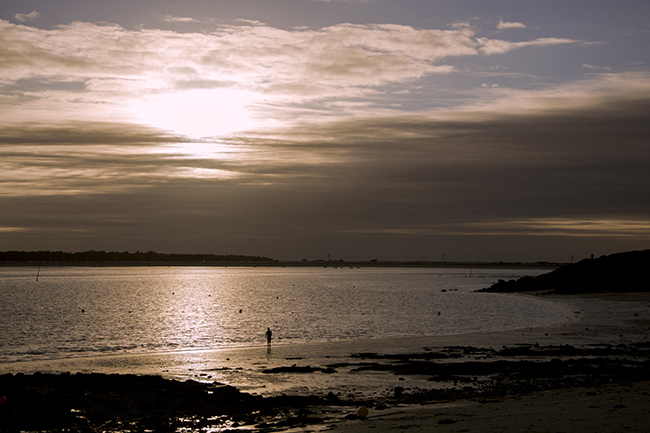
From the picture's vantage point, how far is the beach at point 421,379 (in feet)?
58.4

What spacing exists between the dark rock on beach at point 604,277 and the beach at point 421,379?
53633mm

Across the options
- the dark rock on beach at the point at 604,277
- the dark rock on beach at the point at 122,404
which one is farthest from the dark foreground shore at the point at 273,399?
the dark rock on beach at the point at 604,277

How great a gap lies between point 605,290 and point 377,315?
48.3 m

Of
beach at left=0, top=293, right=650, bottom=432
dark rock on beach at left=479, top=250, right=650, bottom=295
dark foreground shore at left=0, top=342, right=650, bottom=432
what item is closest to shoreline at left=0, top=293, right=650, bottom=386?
beach at left=0, top=293, right=650, bottom=432

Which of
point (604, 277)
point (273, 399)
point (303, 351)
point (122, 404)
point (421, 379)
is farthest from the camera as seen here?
point (604, 277)

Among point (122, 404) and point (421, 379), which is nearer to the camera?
point (122, 404)

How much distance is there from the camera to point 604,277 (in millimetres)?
97438

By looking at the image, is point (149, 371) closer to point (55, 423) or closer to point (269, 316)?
point (55, 423)

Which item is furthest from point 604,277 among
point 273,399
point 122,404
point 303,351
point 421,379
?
point 122,404

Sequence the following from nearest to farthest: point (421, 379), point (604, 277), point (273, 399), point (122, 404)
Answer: point (122, 404) → point (273, 399) → point (421, 379) → point (604, 277)

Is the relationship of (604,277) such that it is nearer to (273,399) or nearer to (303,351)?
(303,351)

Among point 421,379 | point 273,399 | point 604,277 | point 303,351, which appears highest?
point 604,277

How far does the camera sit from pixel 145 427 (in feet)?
60.5

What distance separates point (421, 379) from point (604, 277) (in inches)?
3342
